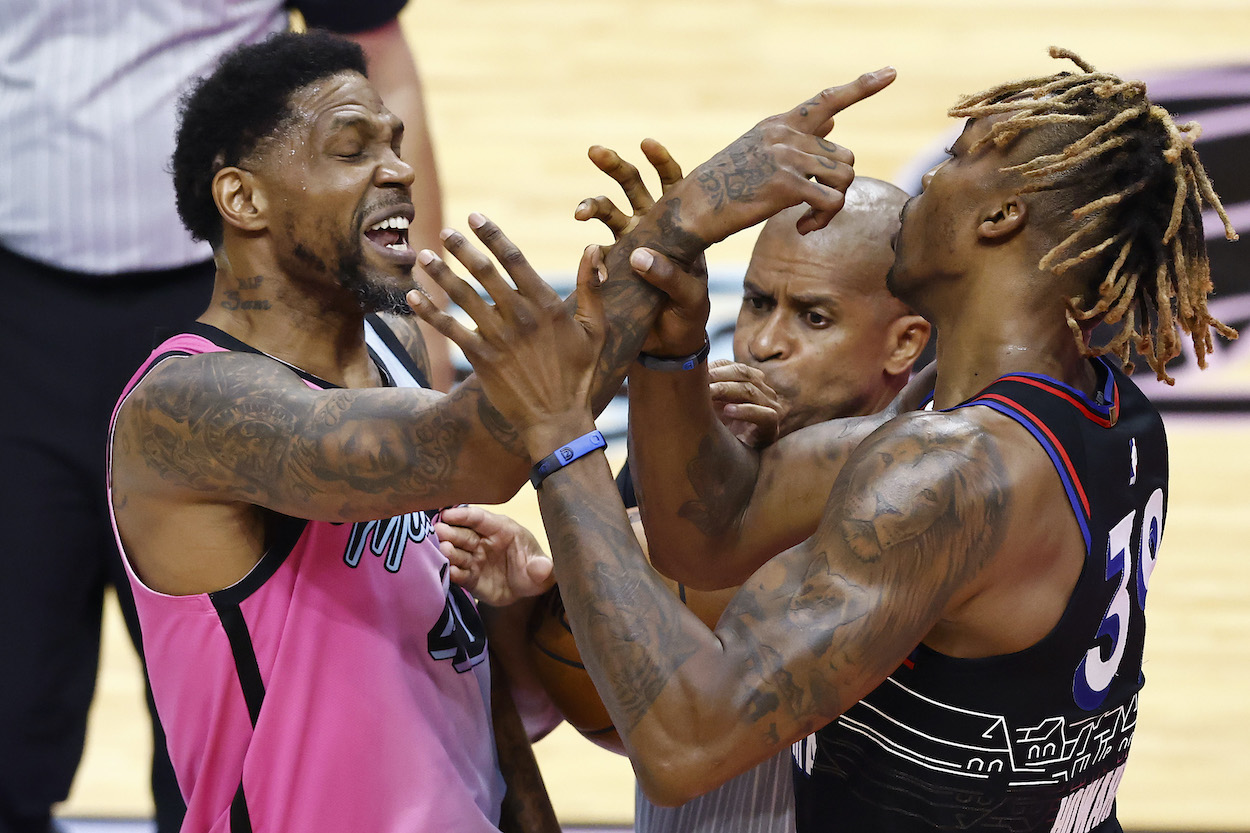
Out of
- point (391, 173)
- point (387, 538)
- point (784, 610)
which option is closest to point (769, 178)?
point (784, 610)

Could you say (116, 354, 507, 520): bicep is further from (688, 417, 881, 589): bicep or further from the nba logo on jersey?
the nba logo on jersey

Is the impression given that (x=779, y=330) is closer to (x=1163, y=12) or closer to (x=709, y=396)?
(x=709, y=396)

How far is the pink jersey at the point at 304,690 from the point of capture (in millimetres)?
1903

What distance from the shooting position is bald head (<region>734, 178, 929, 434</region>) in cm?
256

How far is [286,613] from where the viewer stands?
1.91 metres

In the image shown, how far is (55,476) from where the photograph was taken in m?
2.37

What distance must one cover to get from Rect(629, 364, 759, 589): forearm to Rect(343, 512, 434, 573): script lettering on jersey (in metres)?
0.33

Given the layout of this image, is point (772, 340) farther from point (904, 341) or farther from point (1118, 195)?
point (1118, 195)

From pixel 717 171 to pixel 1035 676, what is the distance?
2.36 feet

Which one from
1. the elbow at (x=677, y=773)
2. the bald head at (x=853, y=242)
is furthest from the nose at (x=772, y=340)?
the elbow at (x=677, y=773)

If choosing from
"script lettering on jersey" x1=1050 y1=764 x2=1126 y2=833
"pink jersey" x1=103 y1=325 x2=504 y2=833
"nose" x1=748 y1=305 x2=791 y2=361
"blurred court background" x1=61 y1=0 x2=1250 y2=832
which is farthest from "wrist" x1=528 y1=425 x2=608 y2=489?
"blurred court background" x1=61 y1=0 x2=1250 y2=832

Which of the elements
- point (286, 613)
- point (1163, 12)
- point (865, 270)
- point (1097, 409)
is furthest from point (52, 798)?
point (1163, 12)

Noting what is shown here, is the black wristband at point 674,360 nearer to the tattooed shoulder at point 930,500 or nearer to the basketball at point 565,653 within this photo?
the tattooed shoulder at point 930,500

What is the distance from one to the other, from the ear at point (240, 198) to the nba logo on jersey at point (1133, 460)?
1.23 meters
